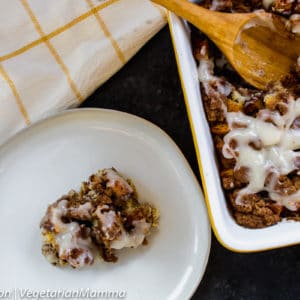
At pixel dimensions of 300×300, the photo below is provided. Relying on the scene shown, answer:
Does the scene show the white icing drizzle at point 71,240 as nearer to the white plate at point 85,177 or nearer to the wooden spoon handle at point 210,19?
the white plate at point 85,177

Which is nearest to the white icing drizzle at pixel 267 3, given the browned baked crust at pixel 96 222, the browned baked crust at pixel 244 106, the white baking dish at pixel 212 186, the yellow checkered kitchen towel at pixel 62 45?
the browned baked crust at pixel 244 106

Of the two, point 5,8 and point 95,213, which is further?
point 5,8

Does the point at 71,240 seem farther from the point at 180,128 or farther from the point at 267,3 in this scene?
the point at 267,3

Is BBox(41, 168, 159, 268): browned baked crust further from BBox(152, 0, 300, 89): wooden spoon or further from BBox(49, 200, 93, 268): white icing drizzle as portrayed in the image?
BBox(152, 0, 300, 89): wooden spoon

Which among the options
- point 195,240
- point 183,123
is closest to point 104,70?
point 183,123

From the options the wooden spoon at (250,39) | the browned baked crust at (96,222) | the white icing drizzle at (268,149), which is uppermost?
the wooden spoon at (250,39)

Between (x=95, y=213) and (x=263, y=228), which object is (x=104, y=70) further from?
(x=263, y=228)

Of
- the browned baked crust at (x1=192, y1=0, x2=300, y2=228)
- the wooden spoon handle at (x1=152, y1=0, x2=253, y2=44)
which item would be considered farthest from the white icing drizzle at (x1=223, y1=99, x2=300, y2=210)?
the wooden spoon handle at (x1=152, y1=0, x2=253, y2=44)
